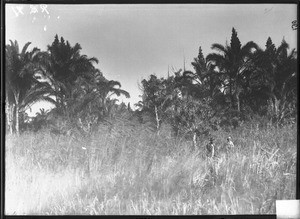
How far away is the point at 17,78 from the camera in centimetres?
388

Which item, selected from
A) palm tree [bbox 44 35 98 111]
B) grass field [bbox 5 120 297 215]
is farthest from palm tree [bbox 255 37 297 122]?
palm tree [bbox 44 35 98 111]

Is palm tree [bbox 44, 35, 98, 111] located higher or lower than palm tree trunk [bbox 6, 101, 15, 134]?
higher

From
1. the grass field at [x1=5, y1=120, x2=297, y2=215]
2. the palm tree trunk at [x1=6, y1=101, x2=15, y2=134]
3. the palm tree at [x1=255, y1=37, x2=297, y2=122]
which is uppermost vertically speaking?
the palm tree at [x1=255, y1=37, x2=297, y2=122]

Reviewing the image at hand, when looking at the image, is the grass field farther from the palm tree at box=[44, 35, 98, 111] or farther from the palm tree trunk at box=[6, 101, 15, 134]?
the palm tree at box=[44, 35, 98, 111]

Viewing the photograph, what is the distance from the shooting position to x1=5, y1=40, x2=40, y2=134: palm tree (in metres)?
3.86

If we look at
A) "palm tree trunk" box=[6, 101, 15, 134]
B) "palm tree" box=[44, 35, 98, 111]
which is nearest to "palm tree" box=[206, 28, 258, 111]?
"palm tree" box=[44, 35, 98, 111]

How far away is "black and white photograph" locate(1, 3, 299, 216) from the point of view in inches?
151

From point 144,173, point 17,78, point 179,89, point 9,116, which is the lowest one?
point 144,173

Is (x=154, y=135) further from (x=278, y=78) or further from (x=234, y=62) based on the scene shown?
(x=278, y=78)

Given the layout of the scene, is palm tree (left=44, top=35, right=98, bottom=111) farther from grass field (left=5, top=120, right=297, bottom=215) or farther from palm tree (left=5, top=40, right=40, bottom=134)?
grass field (left=5, top=120, right=297, bottom=215)

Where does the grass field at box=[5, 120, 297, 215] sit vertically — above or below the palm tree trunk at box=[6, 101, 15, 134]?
below

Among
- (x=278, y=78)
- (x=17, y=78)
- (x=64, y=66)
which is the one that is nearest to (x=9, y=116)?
(x=17, y=78)

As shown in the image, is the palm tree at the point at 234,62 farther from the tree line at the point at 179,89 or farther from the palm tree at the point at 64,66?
the palm tree at the point at 64,66

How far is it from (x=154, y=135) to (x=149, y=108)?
22 cm
